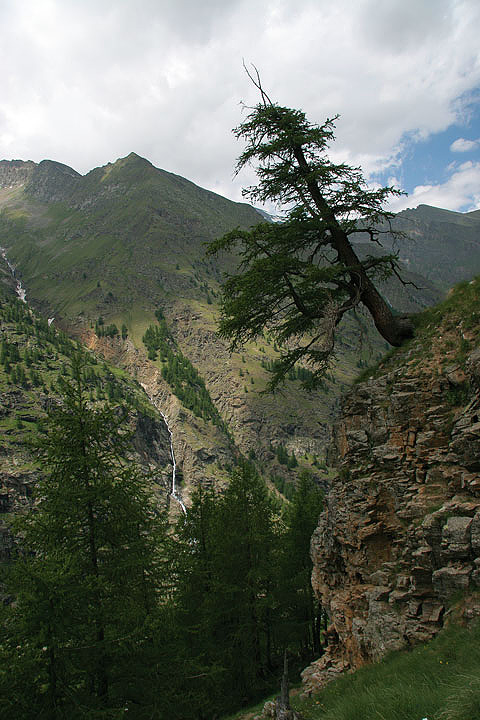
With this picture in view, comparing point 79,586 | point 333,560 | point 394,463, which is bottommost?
point 333,560

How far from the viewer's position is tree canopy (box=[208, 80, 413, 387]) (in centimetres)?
1330

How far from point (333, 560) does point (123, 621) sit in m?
6.86

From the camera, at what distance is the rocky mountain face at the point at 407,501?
29.9 ft

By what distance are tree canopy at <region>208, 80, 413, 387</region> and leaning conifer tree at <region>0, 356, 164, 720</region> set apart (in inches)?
226

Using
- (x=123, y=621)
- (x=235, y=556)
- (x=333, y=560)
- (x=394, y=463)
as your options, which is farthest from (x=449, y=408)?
(x=235, y=556)

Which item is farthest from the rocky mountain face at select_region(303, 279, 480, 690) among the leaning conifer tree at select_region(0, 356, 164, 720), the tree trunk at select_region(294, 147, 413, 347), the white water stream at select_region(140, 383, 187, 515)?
the white water stream at select_region(140, 383, 187, 515)

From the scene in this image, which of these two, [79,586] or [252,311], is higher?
[252,311]

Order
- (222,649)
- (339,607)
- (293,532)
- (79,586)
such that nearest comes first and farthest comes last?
(79,586), (339,607), (222,649), (293,532)

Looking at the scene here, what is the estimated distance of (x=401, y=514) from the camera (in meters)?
11.1

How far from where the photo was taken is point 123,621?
11.3m

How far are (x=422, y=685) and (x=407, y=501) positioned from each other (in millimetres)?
5183

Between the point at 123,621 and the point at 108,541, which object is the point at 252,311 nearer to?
the point at 108,541

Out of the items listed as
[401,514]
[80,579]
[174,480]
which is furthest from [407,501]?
[174,480]

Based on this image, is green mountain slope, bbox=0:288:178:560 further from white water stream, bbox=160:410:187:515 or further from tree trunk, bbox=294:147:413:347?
tree trunk, bbox=294:147:413:347
